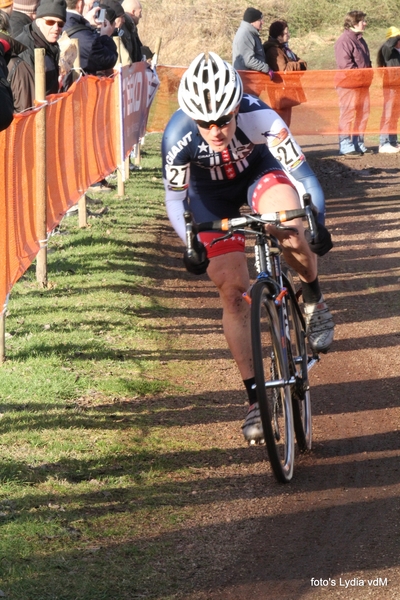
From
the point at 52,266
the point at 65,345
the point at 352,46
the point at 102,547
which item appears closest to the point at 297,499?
the point at 102,547

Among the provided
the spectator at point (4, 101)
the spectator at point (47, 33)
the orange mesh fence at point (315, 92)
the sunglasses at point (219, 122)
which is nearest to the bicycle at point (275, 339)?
the sunglasses at point (219, 122)

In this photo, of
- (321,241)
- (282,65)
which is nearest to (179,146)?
(321,241)

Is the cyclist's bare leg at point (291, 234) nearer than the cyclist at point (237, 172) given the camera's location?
No

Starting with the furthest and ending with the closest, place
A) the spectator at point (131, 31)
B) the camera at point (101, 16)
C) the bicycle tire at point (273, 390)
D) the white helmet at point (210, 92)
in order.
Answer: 1. the spectator at point (131, 31)
2. the camera at point (101, 16)
3. the white helmet at point (210, 92)
4. the bicycle tire at point (273, 390)

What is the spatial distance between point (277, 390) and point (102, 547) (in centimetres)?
142

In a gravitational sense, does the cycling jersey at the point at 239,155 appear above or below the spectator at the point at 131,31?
above

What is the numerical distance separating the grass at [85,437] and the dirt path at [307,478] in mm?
192

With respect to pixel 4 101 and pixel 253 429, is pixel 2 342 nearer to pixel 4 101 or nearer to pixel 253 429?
pixel 253 429

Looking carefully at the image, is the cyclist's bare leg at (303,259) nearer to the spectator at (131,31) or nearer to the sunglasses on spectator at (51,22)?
the sunglasses on spectator at (51,22)

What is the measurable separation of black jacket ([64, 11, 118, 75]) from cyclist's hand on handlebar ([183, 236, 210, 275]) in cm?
843

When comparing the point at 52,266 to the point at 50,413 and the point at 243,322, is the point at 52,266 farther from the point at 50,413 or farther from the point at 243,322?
the point at 243,322

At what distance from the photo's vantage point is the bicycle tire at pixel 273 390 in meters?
5.10

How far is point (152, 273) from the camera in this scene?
435 inches

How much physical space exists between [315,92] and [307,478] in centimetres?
1457
